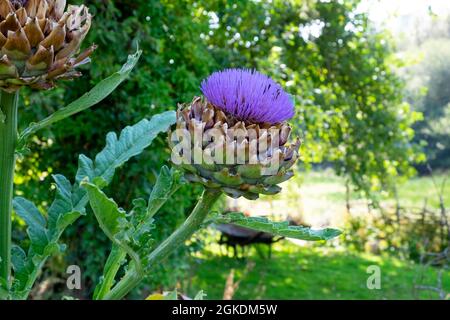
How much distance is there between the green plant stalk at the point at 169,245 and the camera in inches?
23.3

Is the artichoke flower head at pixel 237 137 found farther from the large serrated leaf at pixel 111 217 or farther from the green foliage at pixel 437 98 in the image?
the green foliage at pixel 437 98

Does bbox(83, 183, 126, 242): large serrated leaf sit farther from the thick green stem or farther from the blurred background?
the blurred background

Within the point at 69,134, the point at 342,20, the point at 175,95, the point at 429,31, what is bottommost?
the point at 69,134

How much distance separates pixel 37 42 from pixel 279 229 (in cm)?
29

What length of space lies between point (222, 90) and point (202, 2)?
198 cm

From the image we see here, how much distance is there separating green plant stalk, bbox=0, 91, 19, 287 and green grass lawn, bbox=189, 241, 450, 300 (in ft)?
8.49

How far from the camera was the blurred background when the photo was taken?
193 centimetres

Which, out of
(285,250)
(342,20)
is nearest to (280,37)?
(342,20)

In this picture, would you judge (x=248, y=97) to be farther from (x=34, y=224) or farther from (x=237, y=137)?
(x=34, y=224)

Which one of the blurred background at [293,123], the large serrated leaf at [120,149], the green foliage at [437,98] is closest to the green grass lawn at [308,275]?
the blurred background at [293,123]

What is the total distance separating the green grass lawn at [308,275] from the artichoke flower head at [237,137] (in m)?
2.55

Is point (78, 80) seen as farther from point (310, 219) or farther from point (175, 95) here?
point (310, 219)

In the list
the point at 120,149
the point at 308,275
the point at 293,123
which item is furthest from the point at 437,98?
the point at 120,149

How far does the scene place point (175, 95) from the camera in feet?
6.89
